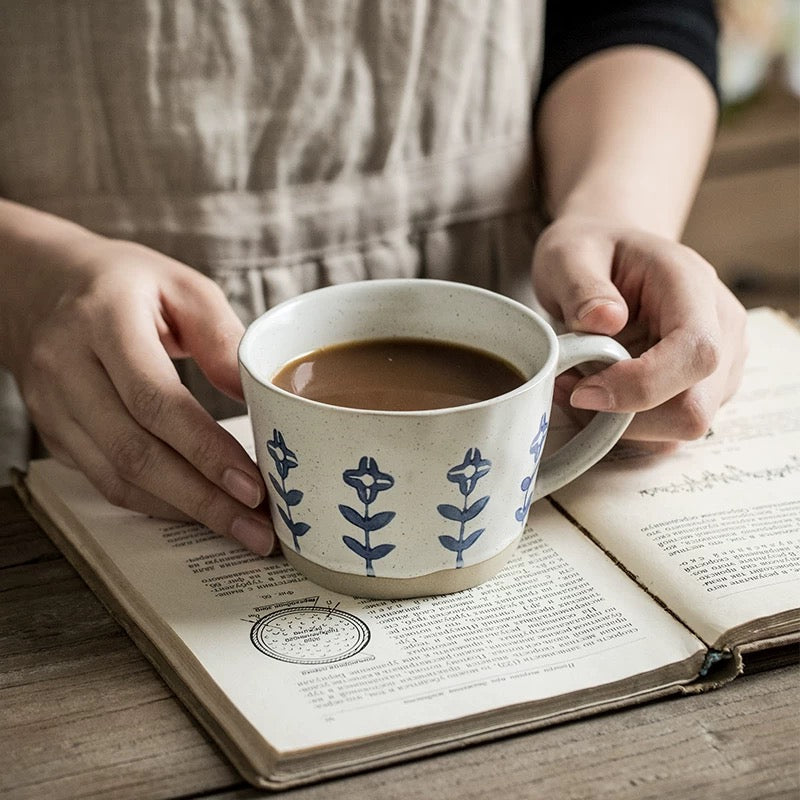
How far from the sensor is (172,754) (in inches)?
19.0

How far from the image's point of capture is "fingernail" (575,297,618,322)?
0.64 metres

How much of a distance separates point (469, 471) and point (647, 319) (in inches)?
A: 8.8

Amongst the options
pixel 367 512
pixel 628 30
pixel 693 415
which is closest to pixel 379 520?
pixel 367 512

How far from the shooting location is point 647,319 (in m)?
0.69

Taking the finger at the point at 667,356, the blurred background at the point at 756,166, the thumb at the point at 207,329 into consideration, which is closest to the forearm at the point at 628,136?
the finger at the point at 667,356

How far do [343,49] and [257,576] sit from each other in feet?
1.48

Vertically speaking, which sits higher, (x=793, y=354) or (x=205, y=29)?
(x=205, y=29)

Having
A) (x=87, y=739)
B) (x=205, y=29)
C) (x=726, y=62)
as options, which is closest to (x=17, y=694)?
(x=87, y=739)

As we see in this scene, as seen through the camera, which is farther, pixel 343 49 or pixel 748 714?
pixel 343 49

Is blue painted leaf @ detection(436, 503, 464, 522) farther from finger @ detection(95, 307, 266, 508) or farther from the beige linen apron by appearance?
the beige linen apron

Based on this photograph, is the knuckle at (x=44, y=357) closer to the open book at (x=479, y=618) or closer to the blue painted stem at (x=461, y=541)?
the open book at (x=479, y=618)

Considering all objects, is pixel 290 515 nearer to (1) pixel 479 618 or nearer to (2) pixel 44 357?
(1) pixel 479 618

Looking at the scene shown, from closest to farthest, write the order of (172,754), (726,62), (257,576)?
(172,754), (257,576), (726,62)

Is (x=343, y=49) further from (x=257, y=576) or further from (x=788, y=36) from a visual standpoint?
(x=788, y=36)
